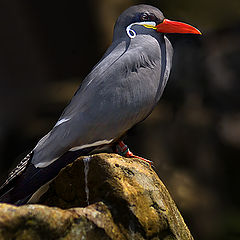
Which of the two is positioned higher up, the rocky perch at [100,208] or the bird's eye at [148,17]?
the bird's eye at [148,17]

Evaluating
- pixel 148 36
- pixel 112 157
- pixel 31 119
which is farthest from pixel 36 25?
pixel 112 157

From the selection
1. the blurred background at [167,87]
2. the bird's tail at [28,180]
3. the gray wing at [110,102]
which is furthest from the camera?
the blurred background at [167,87]

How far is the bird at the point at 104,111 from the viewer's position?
238 cm

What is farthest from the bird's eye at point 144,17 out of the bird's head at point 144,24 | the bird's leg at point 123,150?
the bird's leg at point 123,150

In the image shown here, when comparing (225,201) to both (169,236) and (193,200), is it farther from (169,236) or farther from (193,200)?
(169,236)

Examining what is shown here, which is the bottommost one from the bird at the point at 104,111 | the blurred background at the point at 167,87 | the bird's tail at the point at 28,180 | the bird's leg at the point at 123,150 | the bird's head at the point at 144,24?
the blurred background at the point at 167,87

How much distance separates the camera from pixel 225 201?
537 cm

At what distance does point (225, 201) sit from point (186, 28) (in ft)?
10.0

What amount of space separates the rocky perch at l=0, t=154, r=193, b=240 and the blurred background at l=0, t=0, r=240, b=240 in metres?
2.81

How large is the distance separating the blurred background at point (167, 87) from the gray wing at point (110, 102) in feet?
8.20

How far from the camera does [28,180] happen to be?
7.72 feet

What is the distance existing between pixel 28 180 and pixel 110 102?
1.84ft

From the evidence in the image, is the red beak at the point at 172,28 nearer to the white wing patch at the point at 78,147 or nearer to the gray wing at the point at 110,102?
the gray wing at the point at 110,102

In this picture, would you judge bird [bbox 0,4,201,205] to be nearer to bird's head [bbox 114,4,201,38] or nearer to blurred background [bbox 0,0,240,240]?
bird's head [bbox 114,4,201,38]
